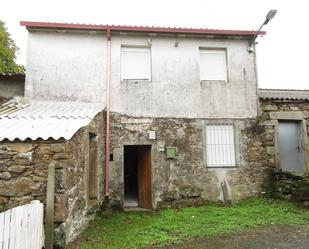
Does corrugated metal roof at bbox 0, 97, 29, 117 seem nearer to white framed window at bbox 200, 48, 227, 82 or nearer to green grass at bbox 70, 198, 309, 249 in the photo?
green grass at bbox 70, 198, 309, 249

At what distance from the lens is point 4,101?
9.24m

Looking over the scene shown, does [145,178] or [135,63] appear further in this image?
[135,63]

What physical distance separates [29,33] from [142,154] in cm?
538

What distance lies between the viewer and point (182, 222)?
736cm

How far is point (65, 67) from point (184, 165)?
195 inches

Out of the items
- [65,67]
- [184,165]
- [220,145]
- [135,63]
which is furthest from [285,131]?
[65,67]

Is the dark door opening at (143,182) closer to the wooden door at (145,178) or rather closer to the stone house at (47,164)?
the wooden door at (145,178)

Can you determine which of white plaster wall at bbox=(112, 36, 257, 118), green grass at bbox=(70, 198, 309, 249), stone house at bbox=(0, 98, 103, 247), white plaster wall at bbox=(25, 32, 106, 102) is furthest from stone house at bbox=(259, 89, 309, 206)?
stone house at bbox=(0, 98, 103, 247)

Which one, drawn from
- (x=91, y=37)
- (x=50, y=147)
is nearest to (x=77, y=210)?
(x=50, y=147)

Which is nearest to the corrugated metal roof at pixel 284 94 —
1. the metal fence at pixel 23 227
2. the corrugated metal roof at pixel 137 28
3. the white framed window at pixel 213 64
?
the white framed window at pixel 213 64

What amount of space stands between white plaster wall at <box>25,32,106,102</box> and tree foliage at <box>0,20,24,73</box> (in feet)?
27.2

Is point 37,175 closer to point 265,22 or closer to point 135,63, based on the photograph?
point 135,63

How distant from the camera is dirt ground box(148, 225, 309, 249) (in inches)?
223

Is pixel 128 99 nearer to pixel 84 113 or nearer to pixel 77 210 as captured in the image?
pixel 84 113
